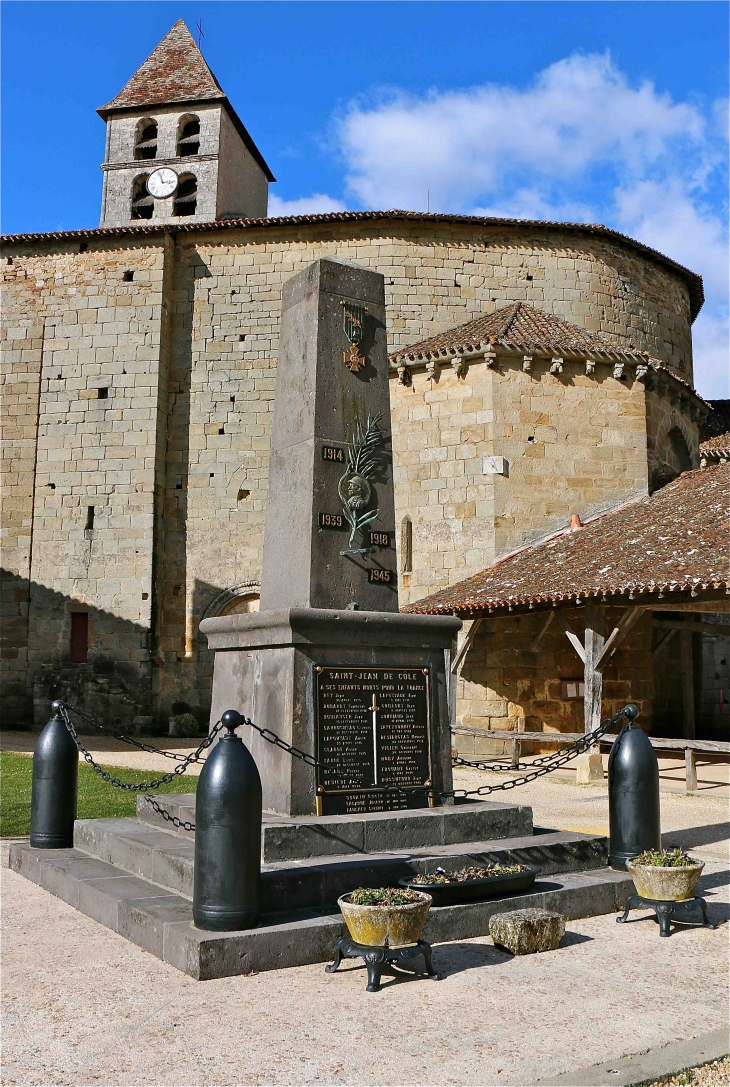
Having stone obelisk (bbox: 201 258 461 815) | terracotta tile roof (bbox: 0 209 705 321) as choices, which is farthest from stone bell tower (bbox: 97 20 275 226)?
stone obelisk (bbox: 201 258 461 815)

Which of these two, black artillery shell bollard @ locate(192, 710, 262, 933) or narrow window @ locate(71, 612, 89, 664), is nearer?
black artillery shell bollard @ locate(192, 710, 262, 933)

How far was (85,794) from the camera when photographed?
9.55m

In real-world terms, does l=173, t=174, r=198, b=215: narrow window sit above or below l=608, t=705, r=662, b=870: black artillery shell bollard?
above

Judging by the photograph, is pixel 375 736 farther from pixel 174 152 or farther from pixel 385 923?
pixel 174 152

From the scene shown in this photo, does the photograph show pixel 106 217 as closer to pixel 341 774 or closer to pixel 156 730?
pixel 156 730

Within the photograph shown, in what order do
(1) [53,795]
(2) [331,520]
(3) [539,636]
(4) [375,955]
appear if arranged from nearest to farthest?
(4) [375,955] < (2) [331,520] < (1) [53,795] < (3) [539,636]

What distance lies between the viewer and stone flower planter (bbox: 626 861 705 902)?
16.1ft

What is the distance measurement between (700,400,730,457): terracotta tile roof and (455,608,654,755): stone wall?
6.12 m

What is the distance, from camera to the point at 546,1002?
3863 mm

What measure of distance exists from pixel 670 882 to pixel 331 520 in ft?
9.21

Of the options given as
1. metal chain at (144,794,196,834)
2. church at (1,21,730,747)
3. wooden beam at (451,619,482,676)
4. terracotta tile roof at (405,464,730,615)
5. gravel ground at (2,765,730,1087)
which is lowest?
gravel ground at (2,765,730,1087)

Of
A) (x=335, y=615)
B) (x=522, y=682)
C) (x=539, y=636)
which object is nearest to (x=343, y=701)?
(x=335, y=615)

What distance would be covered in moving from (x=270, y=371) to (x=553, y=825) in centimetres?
1407

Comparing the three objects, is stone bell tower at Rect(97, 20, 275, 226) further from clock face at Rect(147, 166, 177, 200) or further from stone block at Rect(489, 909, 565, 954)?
stone block at Rect(489, 909, 565, 954)
